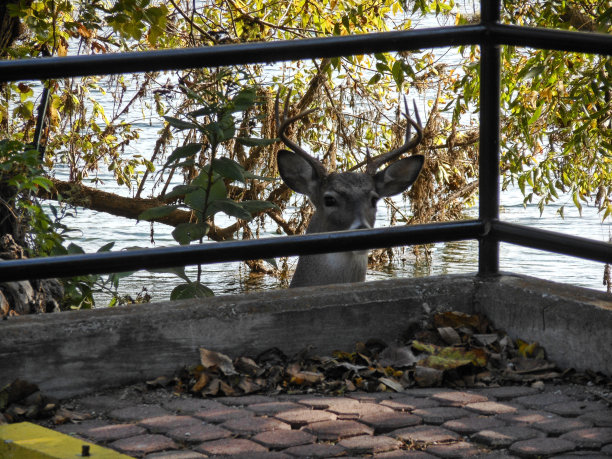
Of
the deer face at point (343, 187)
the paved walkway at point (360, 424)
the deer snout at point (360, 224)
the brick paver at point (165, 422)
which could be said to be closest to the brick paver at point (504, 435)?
the paved walkway at point (360, 424)

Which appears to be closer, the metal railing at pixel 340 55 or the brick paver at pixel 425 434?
the brick paver at pixel 425 434

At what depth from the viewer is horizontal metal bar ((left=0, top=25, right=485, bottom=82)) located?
3033 millimetres

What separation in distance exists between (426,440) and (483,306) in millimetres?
1128

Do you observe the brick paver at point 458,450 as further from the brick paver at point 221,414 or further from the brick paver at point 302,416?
the brick paver at point 221,414

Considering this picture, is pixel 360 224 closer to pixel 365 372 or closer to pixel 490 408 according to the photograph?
pixel 365 372

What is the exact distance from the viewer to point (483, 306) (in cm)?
377

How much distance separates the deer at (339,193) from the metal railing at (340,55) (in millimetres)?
3084

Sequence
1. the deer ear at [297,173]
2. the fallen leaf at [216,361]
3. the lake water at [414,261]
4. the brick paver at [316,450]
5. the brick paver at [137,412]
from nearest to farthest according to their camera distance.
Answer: the brick paver at [316,450]
the brick paver at [137,412]
the fallen leaf at [216,361]
the deer ear at [297,173]
the lake water at [414,261]

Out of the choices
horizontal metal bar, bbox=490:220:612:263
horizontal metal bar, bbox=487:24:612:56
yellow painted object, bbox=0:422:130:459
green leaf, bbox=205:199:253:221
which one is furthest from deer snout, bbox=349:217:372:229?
yellow painted object, bbox=0:422:130:459

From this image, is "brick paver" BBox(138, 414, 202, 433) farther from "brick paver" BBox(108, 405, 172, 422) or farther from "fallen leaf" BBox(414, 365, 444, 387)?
"fallen leaf" BBox(414, 365, 444, 387)

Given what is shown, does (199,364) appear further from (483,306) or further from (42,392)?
(483,306)

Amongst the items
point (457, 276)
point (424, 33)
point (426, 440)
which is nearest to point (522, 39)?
point (424, 33)

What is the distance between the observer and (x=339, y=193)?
7.07 meters

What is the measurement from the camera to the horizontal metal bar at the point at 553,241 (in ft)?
10.3
